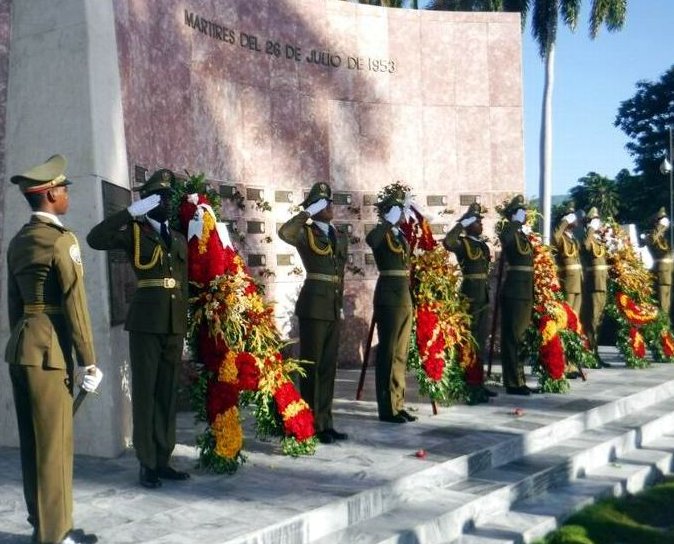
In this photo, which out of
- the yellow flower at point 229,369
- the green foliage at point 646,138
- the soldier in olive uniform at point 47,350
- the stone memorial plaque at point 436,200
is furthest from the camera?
the green foliage at point 646,138

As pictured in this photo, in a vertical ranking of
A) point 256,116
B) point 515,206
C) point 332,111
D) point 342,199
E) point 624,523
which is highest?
point 332,111

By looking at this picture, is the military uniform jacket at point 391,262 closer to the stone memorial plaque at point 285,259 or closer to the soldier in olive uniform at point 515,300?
the soldier in olive uniform at point 515,300

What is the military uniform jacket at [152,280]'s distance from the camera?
574 cm

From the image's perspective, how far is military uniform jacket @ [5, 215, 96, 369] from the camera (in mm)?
4445

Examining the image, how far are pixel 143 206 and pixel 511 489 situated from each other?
320cm

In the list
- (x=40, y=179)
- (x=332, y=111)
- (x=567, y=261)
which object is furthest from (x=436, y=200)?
(x=40, y=179)

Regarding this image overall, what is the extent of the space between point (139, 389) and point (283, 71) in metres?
6.38

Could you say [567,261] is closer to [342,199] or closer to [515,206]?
[515,206]

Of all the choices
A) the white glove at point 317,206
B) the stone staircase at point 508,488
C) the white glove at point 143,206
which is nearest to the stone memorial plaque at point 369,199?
the stone staircase at point 508,488

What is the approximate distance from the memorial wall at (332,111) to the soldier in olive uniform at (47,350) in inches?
151

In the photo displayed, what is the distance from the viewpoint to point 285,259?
10.9 m

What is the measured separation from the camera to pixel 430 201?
1243 cm

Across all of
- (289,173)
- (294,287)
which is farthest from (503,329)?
(289,173)

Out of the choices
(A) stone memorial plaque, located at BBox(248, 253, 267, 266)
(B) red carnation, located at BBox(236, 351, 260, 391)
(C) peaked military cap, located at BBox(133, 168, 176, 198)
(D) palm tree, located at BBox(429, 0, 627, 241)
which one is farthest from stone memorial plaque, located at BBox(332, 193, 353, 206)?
(D) palm tree, located at BBox(429, 0, 627, 241)
